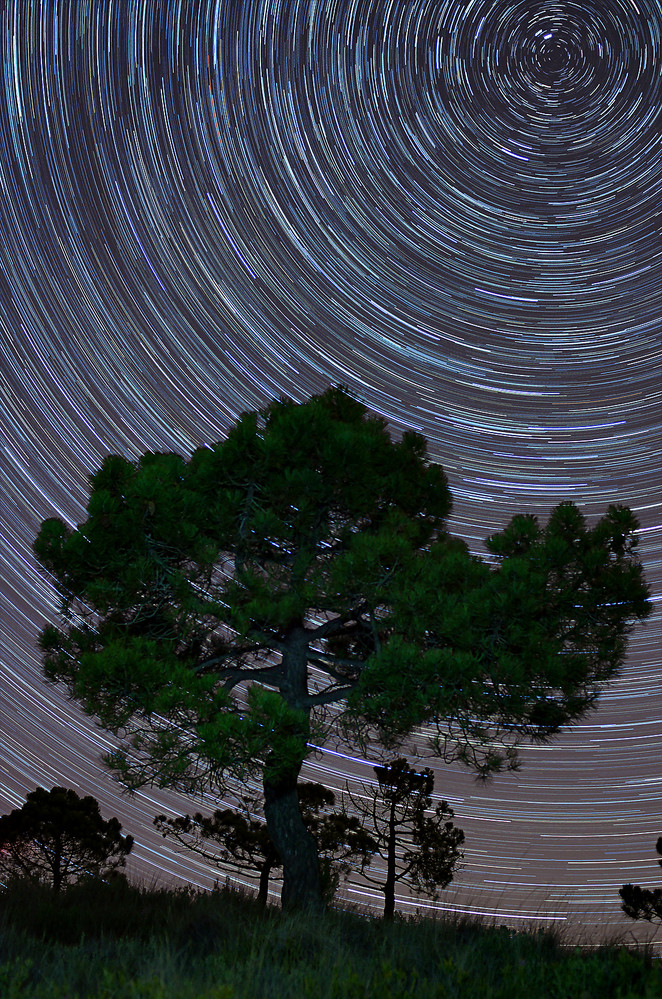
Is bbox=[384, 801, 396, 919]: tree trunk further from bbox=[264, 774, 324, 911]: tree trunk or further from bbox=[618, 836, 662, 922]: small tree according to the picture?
bbox=[264, 774, 324, 911]: tree trunk

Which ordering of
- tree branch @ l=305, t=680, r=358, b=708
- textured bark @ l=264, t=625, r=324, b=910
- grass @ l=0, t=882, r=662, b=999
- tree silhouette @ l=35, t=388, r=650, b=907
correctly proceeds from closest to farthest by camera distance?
grass @ l=0, t=882, r=662, b=999
tree silhouette @ l=35, t=388, r=650, b=907
textured bark @ l=264, t=625, r=324, b=910
tree branch @ l=305, t=680, r=358, b=708

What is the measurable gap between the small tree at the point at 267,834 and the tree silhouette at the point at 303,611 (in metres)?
5.14

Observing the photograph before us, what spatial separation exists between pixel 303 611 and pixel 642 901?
1018 centimetres

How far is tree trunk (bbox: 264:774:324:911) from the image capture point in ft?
27.3

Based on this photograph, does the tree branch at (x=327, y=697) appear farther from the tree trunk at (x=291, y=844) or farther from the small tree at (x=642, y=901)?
the small tree at (x=642, y=901)

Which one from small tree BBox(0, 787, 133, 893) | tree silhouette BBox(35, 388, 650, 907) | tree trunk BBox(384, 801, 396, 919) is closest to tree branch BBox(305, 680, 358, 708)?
A: tree silhouette BBox(35, 388, 650, 907)

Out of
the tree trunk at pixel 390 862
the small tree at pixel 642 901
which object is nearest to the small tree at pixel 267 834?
the tree trunk at pixel 390 862

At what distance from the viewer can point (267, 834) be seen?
14531mm

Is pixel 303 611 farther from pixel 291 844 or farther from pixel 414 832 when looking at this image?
pixel 414 832

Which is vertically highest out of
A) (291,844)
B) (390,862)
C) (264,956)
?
(390,862)

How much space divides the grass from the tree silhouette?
1.28 metres

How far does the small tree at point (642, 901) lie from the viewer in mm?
14148

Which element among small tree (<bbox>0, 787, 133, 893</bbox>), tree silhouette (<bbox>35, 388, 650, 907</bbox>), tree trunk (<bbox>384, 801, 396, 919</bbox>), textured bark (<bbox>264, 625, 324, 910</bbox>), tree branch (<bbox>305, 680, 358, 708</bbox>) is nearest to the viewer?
tree silhouette (<bbox>35, 388, 650, 907</bbox>)

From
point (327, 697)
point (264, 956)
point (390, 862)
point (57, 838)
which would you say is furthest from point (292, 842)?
point (57, 838)
